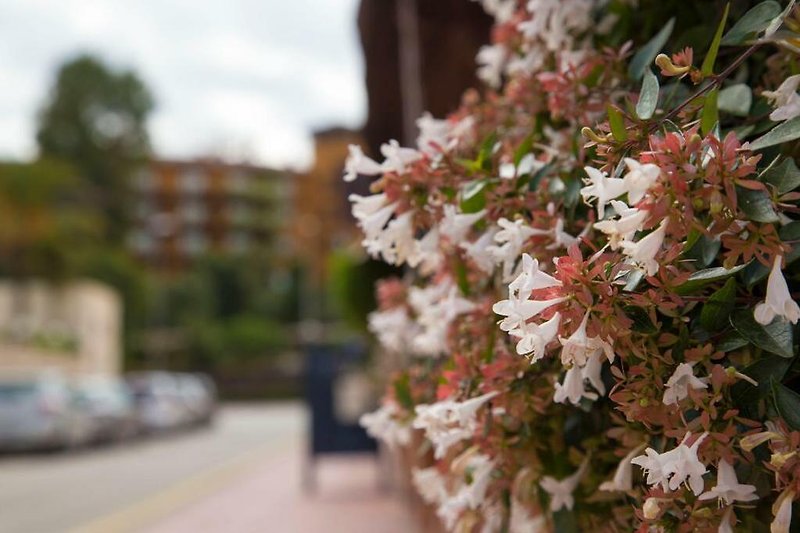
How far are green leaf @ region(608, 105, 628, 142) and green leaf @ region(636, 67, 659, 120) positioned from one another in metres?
0.04

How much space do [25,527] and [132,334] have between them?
4217 centimetres

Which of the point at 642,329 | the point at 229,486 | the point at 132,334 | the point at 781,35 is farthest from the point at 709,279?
the point at 132,334

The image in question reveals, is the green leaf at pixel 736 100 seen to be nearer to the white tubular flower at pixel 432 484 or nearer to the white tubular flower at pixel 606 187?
the white tubular flower at pixel 606 187

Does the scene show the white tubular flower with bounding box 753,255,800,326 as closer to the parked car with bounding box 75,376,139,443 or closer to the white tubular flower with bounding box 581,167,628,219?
the white tubular flower with bounding box 581,167,628,219

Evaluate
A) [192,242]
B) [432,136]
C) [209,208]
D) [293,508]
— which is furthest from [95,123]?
[432,136]

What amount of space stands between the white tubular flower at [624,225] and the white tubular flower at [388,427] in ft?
4.05

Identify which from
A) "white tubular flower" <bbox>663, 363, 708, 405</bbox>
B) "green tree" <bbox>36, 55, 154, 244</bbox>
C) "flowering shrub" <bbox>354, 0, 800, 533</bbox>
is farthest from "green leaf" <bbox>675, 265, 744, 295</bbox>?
"green tree" <bbox>36, 55, 154, 244</bbox>

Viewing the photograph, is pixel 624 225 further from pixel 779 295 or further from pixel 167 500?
Answer: pixel 167 500

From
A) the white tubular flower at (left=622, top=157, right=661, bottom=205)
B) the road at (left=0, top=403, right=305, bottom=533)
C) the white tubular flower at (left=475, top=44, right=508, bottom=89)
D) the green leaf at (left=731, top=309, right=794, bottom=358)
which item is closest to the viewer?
the white tubular flower at (left=622, top=157, right=661, bottom=205)

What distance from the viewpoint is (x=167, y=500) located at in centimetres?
954

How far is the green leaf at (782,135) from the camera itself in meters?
1.38

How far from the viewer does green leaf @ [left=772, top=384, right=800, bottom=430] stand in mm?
1300

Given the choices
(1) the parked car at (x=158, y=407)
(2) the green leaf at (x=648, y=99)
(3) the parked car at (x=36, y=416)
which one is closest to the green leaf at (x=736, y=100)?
(2) the green leaf at (x=648, y=99)

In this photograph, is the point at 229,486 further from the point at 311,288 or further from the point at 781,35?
the point at 311,288
